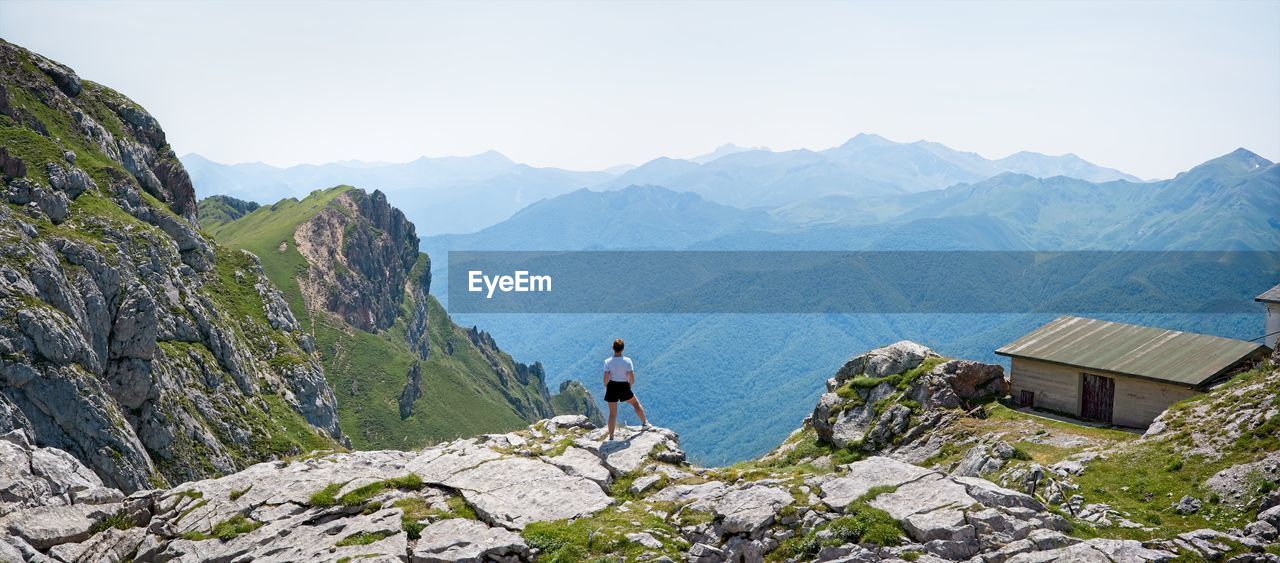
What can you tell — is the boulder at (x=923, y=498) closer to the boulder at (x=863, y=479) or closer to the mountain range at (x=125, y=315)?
the boulder at (x=863, y=479)

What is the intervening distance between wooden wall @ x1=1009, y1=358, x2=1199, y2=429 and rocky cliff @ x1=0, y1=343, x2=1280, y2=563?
4.52 m

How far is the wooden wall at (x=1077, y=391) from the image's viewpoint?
37.1 metres

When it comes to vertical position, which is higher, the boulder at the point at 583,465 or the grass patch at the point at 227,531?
the boulder at the point at 583,465

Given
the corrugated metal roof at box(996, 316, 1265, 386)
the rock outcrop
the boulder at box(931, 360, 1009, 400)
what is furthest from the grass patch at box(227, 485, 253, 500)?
the corrugated metal roof at box(996, 316, 1265, 386)

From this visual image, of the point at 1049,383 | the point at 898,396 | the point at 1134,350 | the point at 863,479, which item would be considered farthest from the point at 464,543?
the point at 1134,350

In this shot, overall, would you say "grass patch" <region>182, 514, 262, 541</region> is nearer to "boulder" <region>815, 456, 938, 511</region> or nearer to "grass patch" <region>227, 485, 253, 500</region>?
"grass patch" <region>227, 485, 253, 500</region>

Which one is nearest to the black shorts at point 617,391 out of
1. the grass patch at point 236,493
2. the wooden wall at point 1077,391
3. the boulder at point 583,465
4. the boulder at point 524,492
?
the boulder at point 583,465

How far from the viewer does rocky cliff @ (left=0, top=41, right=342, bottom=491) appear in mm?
86875

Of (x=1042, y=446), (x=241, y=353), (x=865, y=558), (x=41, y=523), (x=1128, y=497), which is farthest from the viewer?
(x=241, y=353)

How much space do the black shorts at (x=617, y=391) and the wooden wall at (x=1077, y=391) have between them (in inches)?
854

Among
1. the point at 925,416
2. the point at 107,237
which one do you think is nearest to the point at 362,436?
the point at 107,237

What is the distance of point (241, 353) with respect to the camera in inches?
5002

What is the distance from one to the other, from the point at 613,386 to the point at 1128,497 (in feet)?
51.9

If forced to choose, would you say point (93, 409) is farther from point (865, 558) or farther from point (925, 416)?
point (865, 558)
